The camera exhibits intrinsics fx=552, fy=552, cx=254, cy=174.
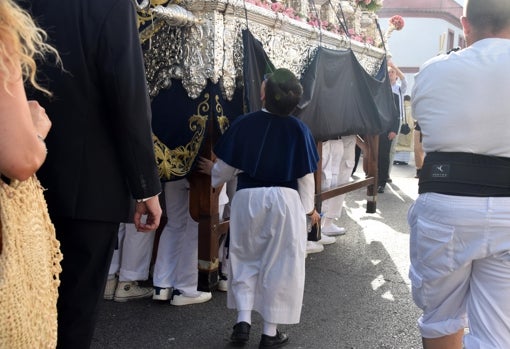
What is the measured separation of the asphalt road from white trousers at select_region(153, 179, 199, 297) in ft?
0.58

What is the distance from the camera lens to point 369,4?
655cm

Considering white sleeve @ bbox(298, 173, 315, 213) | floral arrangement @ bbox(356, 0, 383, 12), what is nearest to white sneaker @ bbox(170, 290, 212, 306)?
white sleeve @ bbox(298, 173, 315, 213)

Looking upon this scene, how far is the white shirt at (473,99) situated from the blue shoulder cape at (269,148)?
110 cm

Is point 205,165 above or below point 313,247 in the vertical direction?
above

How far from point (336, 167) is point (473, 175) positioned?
147 inches

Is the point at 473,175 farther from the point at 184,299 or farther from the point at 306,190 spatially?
the point at 184,299

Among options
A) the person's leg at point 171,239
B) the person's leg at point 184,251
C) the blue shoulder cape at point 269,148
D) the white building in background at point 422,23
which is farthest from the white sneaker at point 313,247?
the white building in background at point 422,23

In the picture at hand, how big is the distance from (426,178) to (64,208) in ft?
4.83

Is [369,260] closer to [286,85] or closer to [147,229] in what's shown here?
[286,85]

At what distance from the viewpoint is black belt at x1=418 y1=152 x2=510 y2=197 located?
220 cm

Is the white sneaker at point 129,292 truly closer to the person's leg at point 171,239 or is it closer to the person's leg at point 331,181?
the person's leg at point 171,239

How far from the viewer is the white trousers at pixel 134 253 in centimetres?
395

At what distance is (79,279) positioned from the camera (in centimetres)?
190

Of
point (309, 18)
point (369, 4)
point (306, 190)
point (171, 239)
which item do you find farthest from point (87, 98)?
point (369, 4)
